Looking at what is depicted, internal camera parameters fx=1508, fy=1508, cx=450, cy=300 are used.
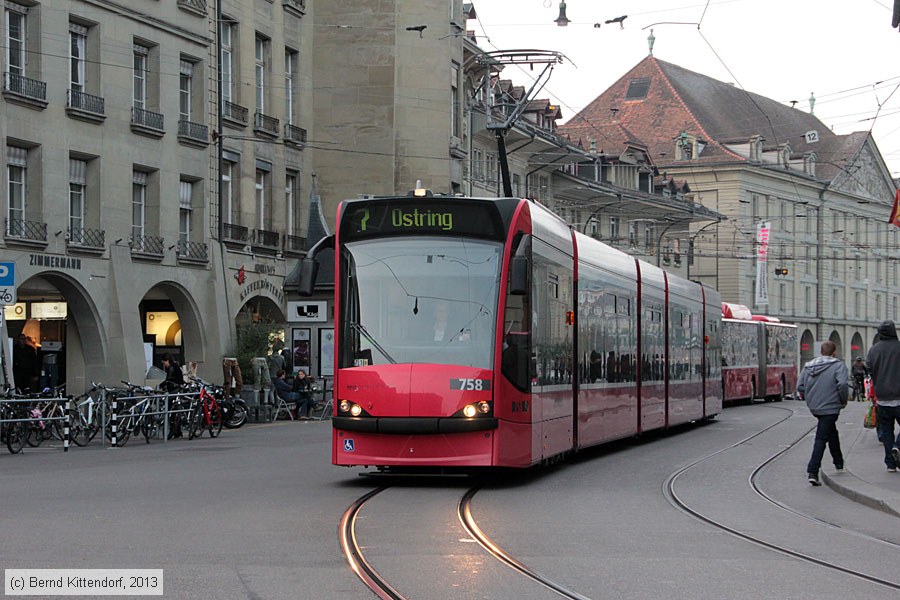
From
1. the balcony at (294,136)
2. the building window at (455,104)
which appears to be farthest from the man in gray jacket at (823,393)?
the building window at (455,104)

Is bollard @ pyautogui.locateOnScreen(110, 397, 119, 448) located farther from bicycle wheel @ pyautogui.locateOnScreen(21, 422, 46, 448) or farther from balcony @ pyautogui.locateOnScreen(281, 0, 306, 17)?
balcony @ pyautogui.locateOnScreen(281, 0, 306, 17)

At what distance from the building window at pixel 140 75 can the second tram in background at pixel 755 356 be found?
17800 millimetres

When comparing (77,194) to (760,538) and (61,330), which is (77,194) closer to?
(61,330)

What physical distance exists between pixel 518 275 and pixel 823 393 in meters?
4.11

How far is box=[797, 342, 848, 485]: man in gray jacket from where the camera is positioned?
16891mm

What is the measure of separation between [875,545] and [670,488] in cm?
505

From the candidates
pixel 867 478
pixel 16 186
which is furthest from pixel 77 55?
pixel 867 478

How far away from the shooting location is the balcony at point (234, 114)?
1612 inches

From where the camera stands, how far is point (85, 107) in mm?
34062

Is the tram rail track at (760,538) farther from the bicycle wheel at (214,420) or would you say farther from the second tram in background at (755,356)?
the second tram in background at (755,356)

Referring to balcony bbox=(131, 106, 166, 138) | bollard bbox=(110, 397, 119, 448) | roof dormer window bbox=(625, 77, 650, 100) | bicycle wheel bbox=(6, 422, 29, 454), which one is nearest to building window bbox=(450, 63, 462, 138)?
balcony bbox=(131, 106, 166, 138)

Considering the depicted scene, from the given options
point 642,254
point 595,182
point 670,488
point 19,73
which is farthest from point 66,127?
point 642,254

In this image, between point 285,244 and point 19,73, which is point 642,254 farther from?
point 19,73

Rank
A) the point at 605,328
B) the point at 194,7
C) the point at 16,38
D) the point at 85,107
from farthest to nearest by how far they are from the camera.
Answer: the point at 194,7, the point at 85,107, the point at 16,38, the point at 605,328
